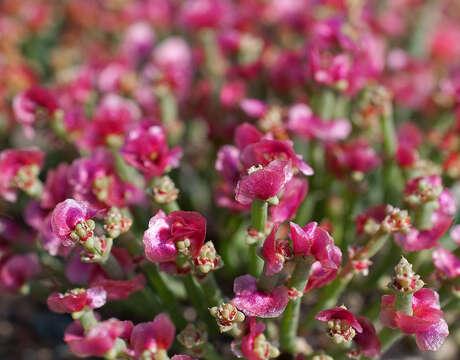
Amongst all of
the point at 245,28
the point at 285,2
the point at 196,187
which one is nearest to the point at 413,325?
the point at 196,187

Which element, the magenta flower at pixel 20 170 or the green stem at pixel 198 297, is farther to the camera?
the magenta flower at pixel 20 170

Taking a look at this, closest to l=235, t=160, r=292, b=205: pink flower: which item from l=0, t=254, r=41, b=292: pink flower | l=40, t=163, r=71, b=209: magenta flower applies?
l=40, t=163, r=71, b=209: magenta flower

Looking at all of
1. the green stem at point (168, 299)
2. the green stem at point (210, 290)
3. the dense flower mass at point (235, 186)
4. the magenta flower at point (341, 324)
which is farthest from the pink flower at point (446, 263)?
the green stem at point (168, 299)

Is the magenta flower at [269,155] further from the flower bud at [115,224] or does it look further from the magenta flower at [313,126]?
the magenta flower at [313,126]

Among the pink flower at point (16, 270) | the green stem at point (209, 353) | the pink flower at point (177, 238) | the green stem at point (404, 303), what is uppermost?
the pink flower at point (177, 238)

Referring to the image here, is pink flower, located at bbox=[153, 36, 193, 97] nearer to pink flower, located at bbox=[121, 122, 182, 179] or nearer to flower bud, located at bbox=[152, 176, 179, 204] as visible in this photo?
pink flower, located at bbox=[121, 122, 182, 179]

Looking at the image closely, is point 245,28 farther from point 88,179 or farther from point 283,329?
point 283,329
